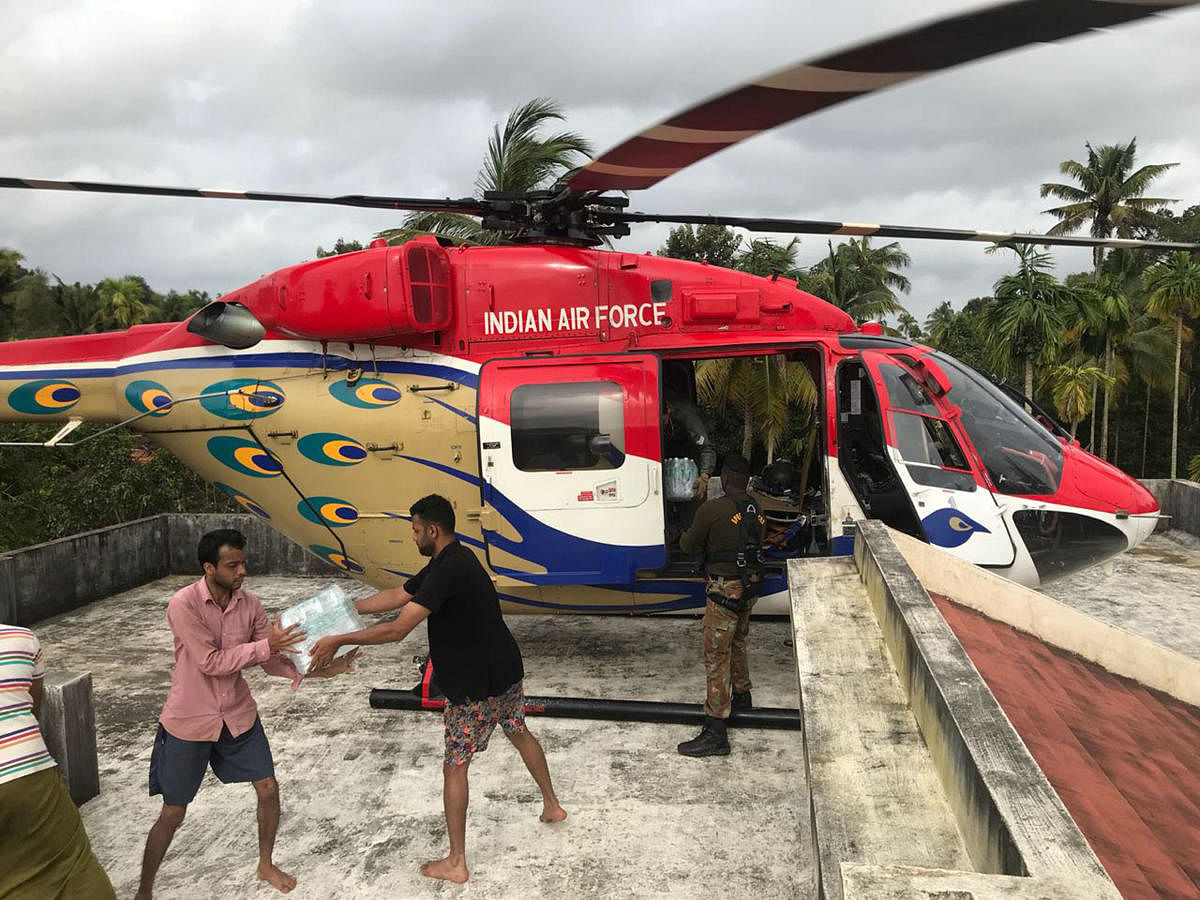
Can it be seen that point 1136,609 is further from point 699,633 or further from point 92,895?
point 92,895

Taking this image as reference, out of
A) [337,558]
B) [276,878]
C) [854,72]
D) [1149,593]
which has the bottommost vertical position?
[1149,593]

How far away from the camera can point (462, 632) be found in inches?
149

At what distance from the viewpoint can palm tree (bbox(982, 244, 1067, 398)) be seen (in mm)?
22844

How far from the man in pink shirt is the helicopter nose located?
16.7ft

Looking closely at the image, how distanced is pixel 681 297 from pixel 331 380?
103 inches

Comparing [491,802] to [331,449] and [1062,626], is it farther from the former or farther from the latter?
[1062,626]

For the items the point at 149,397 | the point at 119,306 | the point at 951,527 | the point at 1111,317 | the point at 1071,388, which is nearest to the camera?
the point at 951,527

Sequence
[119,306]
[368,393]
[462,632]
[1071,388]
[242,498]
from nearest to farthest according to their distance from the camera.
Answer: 1. [462,632]
2. [368,393]
3. [242,498]
4. [1071,388]
5. [119,306]

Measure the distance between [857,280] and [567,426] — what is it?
81.0 ft

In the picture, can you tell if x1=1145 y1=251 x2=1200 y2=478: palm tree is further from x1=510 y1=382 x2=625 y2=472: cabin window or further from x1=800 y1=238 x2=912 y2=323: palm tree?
x1=510 y1=382 x2=625 y2=472: cabin window

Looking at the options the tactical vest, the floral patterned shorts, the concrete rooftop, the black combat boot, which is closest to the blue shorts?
the concrete rooftop

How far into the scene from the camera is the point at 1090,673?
345 cm

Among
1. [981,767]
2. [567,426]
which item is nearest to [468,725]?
[567,426]

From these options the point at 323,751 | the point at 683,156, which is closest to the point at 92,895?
the point at 323,751
